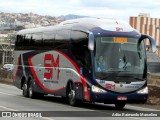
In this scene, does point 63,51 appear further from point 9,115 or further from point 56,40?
point 9,115

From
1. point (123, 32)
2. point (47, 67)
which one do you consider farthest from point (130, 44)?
point (47, 67)

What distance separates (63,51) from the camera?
75.5 ft

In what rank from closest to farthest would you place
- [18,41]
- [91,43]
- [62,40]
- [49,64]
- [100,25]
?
[91,43]
[100,25]
[62,40]
[49,64]
[18,41]

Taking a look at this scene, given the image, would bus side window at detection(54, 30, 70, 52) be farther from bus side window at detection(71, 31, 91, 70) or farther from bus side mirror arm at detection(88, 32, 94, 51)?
bus side mirror arm at detection(88, 32, 94, 51)

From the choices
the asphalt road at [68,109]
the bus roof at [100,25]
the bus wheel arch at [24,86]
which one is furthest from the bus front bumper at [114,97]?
the bus wheel arch at [24,86]

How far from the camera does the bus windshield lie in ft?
66.4

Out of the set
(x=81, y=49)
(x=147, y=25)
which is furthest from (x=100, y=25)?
(x=147, y=25)

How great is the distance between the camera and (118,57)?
20375 millimetres

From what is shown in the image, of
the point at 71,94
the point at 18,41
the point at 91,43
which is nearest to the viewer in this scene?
the point at 91,43

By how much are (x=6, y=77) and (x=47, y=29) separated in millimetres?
23865

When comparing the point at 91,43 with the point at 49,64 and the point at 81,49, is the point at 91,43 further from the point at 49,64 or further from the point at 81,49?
the point at 49,64

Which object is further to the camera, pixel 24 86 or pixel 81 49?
pixel 24 86

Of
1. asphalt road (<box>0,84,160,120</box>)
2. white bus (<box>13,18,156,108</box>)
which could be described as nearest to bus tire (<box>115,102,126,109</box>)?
white bus (<box>13,18,156,108</box>)

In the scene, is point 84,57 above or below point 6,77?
above
